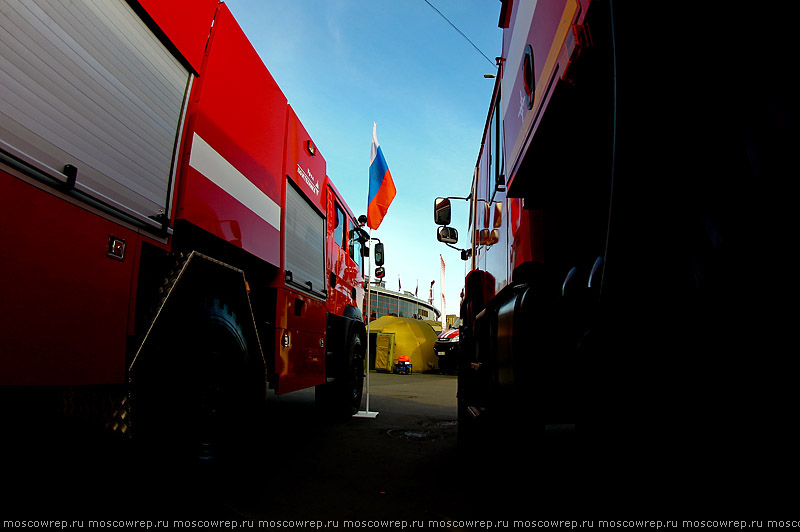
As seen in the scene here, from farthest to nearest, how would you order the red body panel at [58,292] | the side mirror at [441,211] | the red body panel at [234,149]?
the side mirror at [441,211] → the red body panel at [234,149] → the red body panel at [58,292]

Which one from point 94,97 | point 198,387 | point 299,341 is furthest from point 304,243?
point 94,97

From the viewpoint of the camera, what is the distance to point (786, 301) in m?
0.80

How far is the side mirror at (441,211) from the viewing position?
476 centimetres

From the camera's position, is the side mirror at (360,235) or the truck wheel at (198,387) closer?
the truck wheel at (198,387)

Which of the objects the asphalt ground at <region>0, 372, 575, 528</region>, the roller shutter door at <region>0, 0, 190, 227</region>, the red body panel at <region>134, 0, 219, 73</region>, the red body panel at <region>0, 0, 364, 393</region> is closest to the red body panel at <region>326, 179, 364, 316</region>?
the red body panel at <region>0, 0, 364, 393</region>

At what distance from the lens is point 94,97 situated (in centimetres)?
186

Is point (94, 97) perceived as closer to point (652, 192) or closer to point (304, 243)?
point (652, 192)

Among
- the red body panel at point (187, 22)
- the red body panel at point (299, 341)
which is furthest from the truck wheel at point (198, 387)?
the red body panel at point (187, 22)

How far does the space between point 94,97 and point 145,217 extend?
56cm

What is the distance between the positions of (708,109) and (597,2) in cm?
43

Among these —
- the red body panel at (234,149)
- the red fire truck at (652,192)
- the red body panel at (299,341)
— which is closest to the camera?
the red fire truck at (652,192)

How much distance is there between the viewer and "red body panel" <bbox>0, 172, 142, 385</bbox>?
1.43 metres

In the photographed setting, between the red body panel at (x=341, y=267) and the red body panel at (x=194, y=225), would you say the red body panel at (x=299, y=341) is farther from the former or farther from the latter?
the red body panel at (x=341, y=267)

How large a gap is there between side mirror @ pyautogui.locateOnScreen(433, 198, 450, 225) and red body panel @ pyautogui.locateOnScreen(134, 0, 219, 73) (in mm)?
2752
